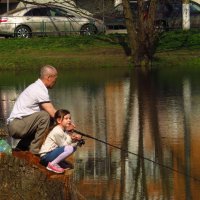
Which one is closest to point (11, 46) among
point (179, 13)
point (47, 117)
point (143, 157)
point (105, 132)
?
point (179, 13)

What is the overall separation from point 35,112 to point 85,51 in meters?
25.1

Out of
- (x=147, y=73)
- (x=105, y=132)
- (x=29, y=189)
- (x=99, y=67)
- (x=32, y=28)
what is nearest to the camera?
(x=29, y=189)

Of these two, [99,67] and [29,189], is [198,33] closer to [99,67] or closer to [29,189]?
[99,67]

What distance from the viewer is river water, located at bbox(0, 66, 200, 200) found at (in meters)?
13.5

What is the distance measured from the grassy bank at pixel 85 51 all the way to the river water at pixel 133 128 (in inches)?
101

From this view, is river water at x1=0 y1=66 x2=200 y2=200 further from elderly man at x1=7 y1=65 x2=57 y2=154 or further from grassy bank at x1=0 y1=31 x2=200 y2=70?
grassy bank at x1=0 y1=31 x2=200 y2=70

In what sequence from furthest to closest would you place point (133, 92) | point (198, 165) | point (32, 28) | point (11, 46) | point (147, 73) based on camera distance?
point (32, 28), point (11, 46), point (147, 73), point (133, 92), point (198, 165)

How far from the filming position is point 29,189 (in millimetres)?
11453

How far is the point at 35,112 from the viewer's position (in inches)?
495

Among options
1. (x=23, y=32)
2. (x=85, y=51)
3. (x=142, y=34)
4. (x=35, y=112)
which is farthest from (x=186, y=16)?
(x=35, y=112)

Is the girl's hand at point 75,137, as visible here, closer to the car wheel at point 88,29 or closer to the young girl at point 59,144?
the young girl at point 59,144

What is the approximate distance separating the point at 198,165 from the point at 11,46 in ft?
81.0

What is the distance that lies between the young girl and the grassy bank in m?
22.7

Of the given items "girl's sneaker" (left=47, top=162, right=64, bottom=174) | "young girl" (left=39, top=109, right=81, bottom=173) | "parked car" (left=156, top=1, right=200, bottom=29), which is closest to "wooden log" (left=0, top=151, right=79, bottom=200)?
"girl's sneaker" (left=47, top=162, right=64, bottom=174)
